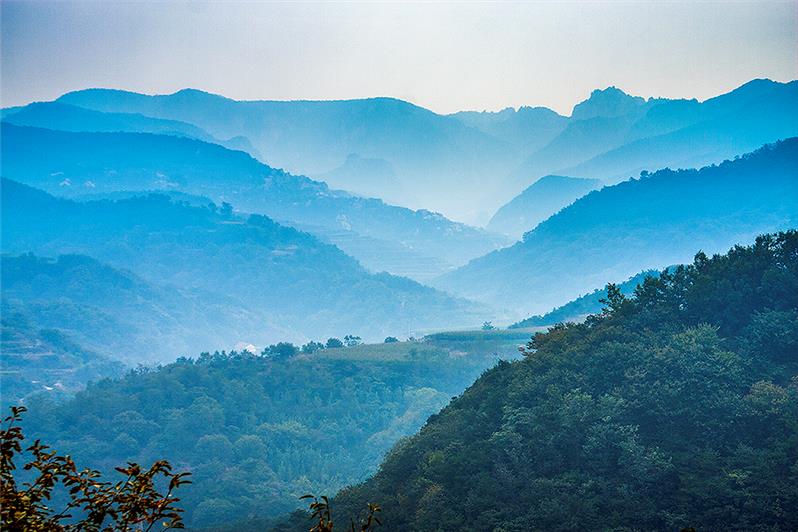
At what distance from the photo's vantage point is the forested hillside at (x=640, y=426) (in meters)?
38.4

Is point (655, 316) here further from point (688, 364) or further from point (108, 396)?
point (108, 396)

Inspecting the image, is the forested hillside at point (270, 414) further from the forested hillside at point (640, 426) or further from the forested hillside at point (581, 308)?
the forested hillside at point (640, 426)

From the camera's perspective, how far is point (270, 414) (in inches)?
4734

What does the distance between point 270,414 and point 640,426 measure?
81941mm

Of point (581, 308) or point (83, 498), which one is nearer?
point (83, 498)

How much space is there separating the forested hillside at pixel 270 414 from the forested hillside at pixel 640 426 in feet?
151

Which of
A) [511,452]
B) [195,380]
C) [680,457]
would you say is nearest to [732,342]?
[680,457]

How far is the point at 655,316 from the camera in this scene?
56000mm

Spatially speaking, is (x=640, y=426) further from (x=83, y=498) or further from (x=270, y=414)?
(x=270, y=414)

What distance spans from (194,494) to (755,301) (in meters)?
67.7

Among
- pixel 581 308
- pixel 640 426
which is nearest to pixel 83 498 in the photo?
pixel 640 426

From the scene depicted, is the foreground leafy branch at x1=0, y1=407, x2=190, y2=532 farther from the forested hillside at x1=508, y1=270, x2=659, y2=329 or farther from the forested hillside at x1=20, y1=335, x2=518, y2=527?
the forested hillside at x1=508, y1=270, x2=659, y2=329

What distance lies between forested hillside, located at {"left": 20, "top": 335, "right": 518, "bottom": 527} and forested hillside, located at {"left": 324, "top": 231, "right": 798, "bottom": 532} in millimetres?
46153

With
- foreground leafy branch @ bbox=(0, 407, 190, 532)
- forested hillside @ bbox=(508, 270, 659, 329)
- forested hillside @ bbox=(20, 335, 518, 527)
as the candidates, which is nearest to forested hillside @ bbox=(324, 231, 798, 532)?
foreground leafy branch @ bbox=(0, 407, 190, 532)
